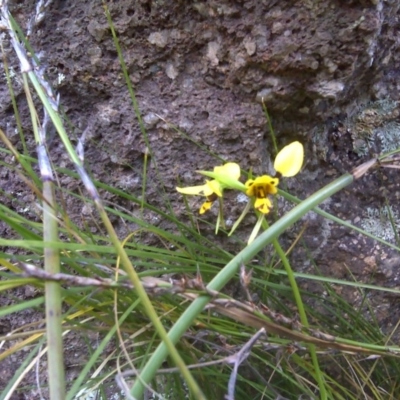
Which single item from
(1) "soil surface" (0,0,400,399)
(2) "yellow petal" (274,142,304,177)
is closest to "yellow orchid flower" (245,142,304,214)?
(2) "yellow petal" (274,142,304,177)

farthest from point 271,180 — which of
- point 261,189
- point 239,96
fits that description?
point 239,96

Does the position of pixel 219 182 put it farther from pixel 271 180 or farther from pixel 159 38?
pixel 159 38

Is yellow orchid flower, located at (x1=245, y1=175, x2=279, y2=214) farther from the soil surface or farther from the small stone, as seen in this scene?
the small stone

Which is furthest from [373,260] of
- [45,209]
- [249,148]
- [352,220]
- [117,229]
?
[45,209]

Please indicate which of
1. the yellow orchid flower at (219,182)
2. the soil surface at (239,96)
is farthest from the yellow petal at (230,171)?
the soil surface at (239,96)

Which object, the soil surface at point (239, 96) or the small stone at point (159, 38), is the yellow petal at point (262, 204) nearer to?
the soil surface at point (239, 96)
